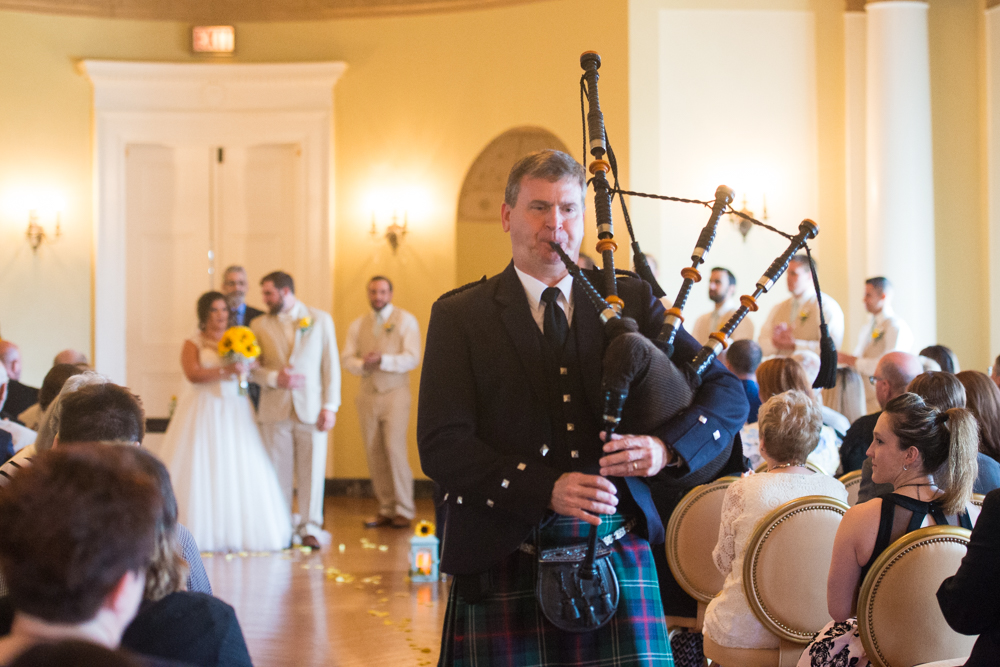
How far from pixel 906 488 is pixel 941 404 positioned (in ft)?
2.86

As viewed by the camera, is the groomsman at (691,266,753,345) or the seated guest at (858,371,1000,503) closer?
the seated guest at (858,371,1000,503)

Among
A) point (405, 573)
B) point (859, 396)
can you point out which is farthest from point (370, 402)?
point (859, 396)

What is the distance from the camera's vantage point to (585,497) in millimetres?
1623

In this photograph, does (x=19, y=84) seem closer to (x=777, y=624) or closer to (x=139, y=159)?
(x=139, y=159)

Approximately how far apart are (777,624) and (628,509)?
4.00 feet

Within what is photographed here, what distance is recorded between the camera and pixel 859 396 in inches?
224

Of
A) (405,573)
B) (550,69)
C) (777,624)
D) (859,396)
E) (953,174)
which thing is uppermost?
(550,69)

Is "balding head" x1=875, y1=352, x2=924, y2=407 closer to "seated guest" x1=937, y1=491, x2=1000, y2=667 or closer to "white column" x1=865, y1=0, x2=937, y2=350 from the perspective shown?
"seated guest" x1=937, y1=491, x2=1000, y2=667

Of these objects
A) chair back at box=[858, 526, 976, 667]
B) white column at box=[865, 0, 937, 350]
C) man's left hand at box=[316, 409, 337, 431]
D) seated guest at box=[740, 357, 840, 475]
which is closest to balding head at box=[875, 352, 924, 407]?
seated guest at box=[740, 357, 840, 475]

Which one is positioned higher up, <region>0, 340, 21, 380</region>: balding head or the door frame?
the door frame

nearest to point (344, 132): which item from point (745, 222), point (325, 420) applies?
point (325, 420)

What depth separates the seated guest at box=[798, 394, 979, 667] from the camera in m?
2.32

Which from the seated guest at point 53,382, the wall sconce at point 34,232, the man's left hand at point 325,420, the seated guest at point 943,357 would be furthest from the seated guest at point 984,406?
the wall sconce at point 34,232

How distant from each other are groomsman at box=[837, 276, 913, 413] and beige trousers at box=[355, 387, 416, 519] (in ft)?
10.7
